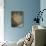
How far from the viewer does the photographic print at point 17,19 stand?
568 centimetres

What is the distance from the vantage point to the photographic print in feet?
18.6

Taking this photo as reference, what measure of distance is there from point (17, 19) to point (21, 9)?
46 cm

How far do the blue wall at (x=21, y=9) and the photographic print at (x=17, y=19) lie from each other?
13cm

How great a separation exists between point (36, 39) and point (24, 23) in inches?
124

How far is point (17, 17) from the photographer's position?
5703 millimetres

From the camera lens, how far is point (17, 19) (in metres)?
5.70

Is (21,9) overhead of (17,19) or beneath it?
overhead

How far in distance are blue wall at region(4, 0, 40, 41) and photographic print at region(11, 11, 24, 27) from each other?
130 millimetres

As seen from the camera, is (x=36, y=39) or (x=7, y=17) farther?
(x=7, y=17)

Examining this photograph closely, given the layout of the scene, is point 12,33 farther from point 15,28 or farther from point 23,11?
point 23,11

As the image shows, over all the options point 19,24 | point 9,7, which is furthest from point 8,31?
point 9,7

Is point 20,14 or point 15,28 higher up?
point 20,14

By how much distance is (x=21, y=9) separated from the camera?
564 cm

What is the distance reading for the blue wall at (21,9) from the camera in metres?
5.61
